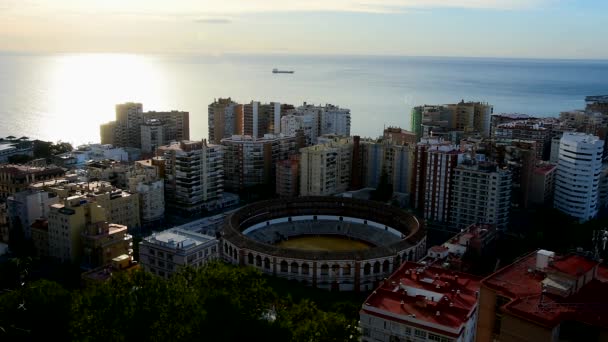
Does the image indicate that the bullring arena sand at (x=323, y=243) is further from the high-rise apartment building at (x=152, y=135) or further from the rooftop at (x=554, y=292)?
the high-rise apartment building at (x=152, y=135)

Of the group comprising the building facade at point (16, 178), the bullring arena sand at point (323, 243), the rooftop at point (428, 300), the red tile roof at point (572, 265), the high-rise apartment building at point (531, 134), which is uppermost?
the red tile roof at point (572, 265)

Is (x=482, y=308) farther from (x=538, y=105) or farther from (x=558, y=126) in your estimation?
(x=538, y=105)

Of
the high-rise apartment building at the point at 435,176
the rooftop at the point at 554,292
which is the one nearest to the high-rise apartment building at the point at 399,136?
the high-rise apartment building at the point at 435,176

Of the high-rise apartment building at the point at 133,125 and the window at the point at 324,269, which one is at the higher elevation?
the high-rise apartment building at the point at 133,125

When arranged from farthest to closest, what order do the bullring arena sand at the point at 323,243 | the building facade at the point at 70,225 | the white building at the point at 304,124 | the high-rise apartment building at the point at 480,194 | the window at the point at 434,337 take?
the white building at the point at 304,124 → the bullring arena sand at the point at 323,243 → the high-rise apartment building at the point at 480,194 → the building facade at the point at 70,225 → the window at the point at 434,337

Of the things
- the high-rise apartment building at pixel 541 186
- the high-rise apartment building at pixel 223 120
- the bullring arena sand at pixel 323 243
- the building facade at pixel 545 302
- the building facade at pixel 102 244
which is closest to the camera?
the building facade at pixel 545 302

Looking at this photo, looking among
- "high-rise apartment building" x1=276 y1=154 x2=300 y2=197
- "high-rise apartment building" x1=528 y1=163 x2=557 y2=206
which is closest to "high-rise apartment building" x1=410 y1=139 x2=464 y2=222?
"high-rise apartment building" x1=528 y1=163 x2=557 y2=206
